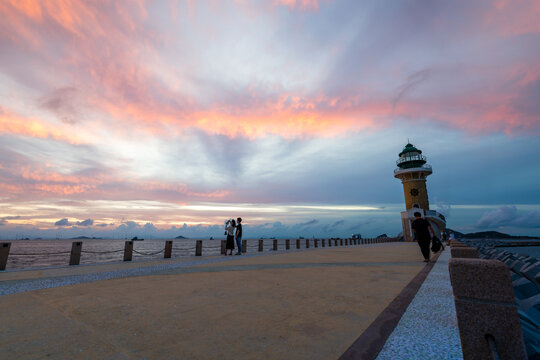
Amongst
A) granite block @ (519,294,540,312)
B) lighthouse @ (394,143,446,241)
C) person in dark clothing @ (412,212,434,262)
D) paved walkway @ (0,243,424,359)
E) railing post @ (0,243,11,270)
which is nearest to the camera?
paved walkway @ (0,243,424,359)

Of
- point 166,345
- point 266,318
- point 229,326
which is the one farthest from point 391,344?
point 166,345

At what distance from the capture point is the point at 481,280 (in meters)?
1.83

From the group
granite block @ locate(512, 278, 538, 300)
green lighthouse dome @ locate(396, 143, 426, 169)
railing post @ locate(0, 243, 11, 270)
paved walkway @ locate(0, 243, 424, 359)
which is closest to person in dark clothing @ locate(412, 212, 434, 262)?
granite block @ locate(512, 278, 538, 300)

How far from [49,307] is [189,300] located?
209 centimetres

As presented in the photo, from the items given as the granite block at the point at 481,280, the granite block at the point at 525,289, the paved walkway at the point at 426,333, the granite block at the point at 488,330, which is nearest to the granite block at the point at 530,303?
the granite block at the point at 525,289

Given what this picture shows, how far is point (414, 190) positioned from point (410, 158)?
657 cm

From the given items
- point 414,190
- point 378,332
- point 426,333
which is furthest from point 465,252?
point 414,190

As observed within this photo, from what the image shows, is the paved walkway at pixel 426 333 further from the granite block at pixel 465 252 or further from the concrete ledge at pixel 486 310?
the granite block at pixel 465 252

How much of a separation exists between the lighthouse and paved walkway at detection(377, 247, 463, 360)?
149 feet

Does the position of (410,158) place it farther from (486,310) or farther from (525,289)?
(486,310)

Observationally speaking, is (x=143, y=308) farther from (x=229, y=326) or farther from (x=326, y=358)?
(x=326, y=358)

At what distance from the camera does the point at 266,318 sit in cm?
323

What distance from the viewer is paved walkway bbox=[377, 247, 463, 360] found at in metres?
2.25

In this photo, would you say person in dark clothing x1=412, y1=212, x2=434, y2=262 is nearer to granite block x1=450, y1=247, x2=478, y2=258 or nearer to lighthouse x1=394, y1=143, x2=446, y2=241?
granite block x1=450, y1=247, x2=478, y2=258
